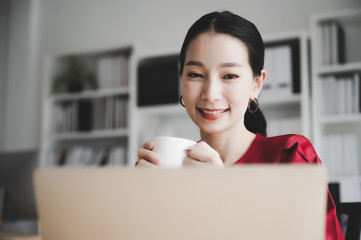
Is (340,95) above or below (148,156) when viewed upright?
above

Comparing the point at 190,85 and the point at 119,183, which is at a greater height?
the point at 190,85

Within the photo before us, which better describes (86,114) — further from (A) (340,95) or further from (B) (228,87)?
(B) (228,87)

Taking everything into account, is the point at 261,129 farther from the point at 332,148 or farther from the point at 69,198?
the point at 332,148

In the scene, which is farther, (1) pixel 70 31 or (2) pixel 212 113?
(1) pixel 70 31

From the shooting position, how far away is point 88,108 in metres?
4.07

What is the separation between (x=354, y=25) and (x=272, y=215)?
3.21 metres

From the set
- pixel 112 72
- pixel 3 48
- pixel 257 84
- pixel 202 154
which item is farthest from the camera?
pixel 3 48

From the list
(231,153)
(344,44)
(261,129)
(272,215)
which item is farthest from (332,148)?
(272,215)

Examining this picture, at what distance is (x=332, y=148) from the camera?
9.96ft

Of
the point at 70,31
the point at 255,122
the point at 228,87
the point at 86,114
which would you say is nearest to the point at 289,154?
the point at 228,87

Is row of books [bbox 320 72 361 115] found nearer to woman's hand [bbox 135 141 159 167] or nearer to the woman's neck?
the woman's neck

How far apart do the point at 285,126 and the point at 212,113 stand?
239 cm

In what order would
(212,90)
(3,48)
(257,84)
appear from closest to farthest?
(212,90) < (257,84) < (3,48)

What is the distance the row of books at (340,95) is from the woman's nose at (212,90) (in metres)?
2.38
